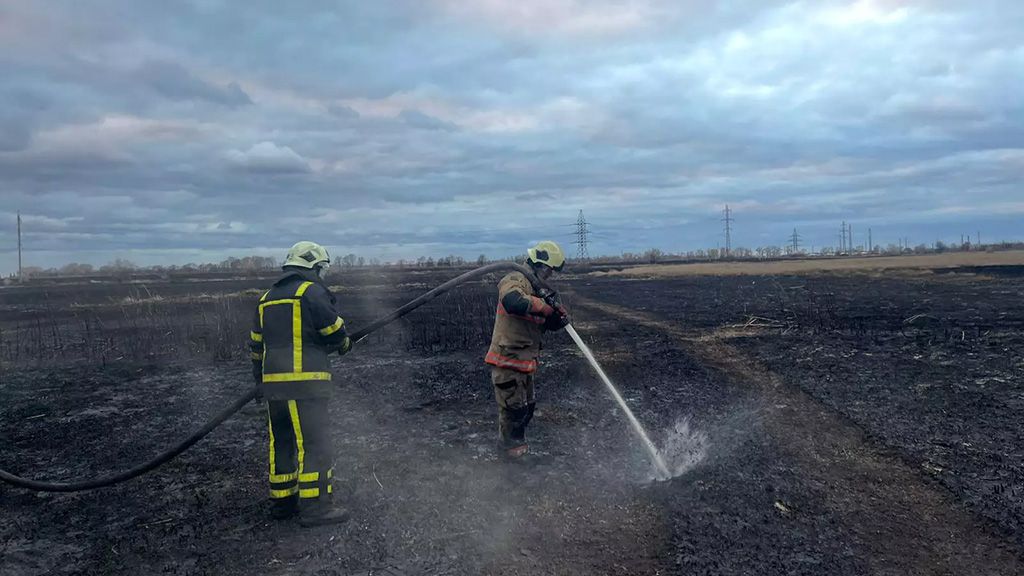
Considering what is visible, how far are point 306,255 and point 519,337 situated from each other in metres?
2.07

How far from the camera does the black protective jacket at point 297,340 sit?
16.7 feet

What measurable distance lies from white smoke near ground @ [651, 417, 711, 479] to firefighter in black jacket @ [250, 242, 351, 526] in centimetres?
316

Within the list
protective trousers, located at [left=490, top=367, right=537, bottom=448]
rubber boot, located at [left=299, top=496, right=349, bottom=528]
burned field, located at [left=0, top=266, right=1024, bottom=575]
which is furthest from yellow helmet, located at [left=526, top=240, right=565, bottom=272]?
rubber boot, located at [left=299, top=496, right=349, bottom=528]

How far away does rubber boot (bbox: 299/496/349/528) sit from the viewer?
16.5 ft

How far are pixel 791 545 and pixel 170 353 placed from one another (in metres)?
14.5

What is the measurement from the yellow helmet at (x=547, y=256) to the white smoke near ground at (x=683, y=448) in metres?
2.24

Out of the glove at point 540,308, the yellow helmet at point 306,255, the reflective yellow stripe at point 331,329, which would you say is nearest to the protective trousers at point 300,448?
the reflective yellow stripe at point 331,329

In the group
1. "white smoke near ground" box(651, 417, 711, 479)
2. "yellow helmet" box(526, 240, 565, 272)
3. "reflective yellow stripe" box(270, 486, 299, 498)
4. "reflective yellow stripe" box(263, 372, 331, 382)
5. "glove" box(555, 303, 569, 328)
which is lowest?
"white smoke near ground" box(651, 417, 711, 479)

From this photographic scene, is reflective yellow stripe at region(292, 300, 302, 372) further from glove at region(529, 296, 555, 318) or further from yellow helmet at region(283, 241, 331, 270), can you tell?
glove at region(529, 296, 555, 318)

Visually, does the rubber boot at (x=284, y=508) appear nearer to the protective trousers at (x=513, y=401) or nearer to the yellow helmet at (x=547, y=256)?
the protective trousers at (x=513, y=401)

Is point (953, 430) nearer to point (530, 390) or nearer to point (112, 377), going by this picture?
point (530, 390)

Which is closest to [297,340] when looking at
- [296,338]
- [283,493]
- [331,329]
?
[296,338]

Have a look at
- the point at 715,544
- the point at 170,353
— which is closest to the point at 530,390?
the point at 715,544

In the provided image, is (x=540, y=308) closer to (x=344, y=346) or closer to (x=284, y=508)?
(x=344, y=346)
